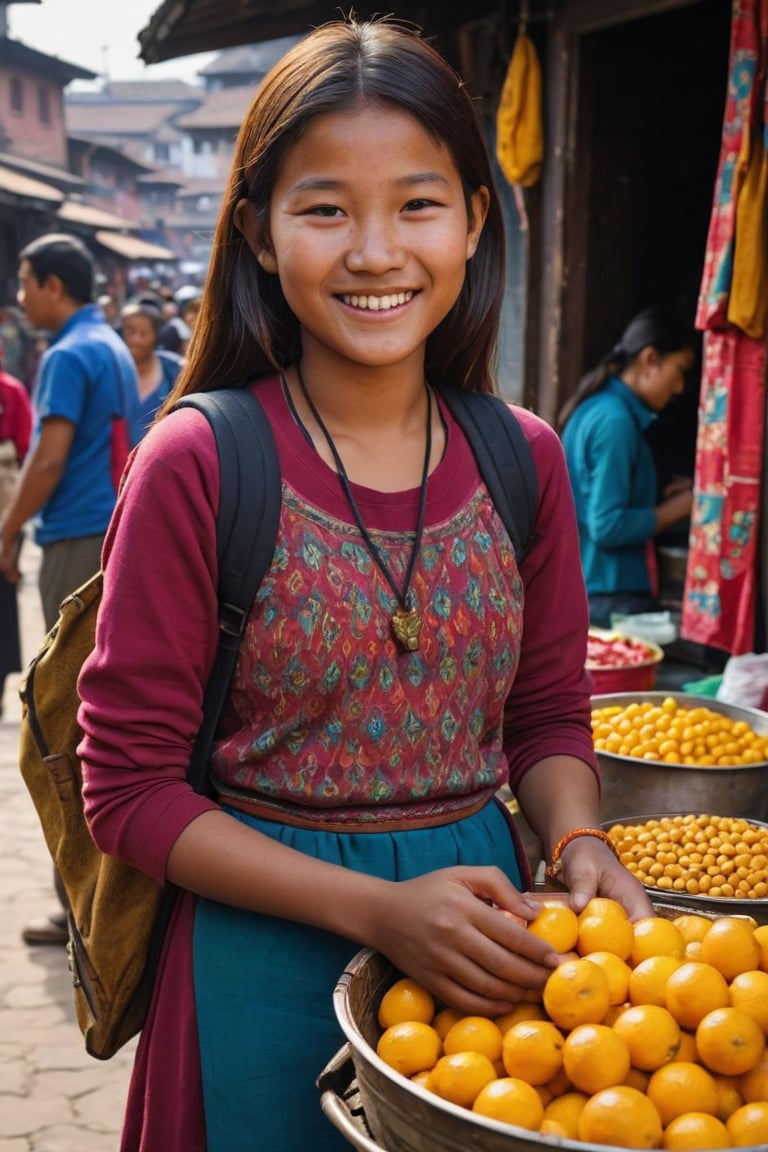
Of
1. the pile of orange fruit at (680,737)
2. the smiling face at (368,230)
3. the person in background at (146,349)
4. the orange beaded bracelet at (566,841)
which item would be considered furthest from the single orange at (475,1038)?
the person in background at (146,349)

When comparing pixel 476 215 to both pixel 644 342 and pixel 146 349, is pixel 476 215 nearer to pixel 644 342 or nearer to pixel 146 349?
pixel 644 342

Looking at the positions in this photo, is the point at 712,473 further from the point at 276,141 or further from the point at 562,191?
the point at 276,141

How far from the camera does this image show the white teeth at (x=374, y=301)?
61.4 inches

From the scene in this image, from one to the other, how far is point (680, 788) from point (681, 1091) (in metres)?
1.73

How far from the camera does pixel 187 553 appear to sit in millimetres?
1454

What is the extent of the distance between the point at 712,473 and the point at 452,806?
3.26 m

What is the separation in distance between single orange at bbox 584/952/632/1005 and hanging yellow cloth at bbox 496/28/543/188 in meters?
5.03

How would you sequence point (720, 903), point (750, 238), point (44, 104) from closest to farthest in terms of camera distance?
1. point (720, 903)
2. point (750, 238)
3. point (44, 104)

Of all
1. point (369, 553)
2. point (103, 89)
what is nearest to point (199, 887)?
point (369, 553)

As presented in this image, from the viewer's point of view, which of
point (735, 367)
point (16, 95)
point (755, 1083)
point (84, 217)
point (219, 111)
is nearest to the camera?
point (755, 1083)

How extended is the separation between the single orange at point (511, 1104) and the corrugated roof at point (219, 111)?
5656cm

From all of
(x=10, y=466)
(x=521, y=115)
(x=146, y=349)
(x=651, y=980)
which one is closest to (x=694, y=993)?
(x=651, y=980)

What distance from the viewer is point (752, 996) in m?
→ 1.33

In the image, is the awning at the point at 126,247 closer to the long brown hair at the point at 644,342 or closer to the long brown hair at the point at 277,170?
the long brown hair at the point at 644,342
